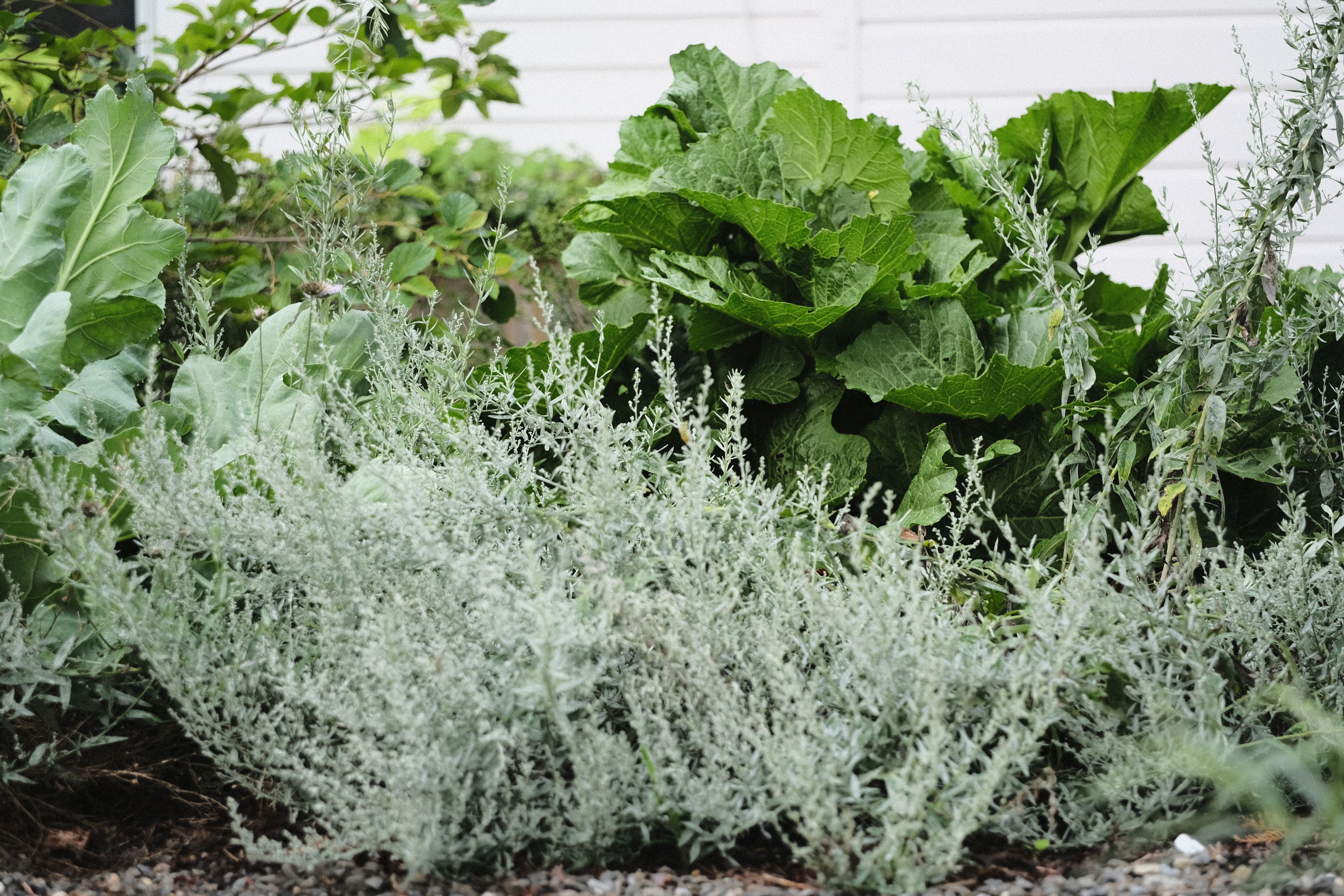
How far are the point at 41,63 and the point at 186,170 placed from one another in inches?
17.8

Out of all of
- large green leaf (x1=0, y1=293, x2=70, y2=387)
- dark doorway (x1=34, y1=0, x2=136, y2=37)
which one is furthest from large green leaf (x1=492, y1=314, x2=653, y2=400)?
dark doorway (x1=34, y1=0, x2=136, y2=37)

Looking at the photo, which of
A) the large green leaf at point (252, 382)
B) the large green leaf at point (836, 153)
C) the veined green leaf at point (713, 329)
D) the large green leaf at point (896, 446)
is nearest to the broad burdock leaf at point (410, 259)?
the large green leaf at point (252, 382)

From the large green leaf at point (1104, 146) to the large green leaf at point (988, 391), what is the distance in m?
0.45

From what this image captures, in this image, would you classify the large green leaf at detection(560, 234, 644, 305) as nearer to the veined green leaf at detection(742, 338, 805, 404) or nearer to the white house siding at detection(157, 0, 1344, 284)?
the veined green leaf at detection(742, 338, 805, 404)

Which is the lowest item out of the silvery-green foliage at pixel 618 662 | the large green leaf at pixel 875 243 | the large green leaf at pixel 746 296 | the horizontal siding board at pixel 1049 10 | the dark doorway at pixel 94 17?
the silvery-green foliage at pixel 618 662

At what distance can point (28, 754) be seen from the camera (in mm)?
1288

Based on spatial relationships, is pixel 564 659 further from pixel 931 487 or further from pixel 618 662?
pixel 931 487

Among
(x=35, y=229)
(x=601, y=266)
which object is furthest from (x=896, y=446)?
(x=35, y=229)

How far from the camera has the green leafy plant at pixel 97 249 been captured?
158cm

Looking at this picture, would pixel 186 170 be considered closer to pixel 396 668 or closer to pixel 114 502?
pixel 114 502

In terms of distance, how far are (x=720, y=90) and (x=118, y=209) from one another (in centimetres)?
121

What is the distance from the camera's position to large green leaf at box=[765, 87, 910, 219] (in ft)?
6.72

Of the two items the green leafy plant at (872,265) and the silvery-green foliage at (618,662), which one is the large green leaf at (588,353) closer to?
the green leafy plant at (872,265)

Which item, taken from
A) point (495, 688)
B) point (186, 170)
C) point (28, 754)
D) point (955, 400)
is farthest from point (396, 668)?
point (186, 170)
